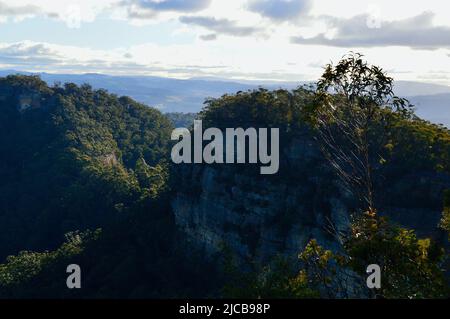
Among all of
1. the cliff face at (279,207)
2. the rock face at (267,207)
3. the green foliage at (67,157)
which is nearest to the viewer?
the cliff face at (279,207)

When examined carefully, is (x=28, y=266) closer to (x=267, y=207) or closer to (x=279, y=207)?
(x=267, y=207)

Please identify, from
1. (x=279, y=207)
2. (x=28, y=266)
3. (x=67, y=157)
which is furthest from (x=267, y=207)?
(x=67, y=157)

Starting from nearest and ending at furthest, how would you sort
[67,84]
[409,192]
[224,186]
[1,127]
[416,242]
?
[416,242] < [409,192] < [224,186] < [1,127] < [67,84]

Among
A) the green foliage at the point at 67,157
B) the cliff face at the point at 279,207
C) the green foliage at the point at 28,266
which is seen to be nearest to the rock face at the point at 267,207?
the cliff face at the point at 279,207

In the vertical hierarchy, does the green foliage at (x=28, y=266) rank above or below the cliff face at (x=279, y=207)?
below

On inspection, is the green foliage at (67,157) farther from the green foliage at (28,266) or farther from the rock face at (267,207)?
the rock face at (267,207)

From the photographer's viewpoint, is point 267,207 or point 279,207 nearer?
point 279,207

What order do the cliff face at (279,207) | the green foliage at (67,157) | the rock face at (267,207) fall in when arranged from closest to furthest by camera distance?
1. the cliff face at (279,207)
2. the rock face at (267,207)
3. the green foliage at (67,157)
